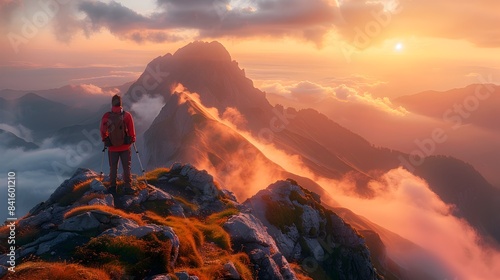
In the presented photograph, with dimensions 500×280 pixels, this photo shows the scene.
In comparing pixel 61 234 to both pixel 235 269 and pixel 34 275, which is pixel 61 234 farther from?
pixel 235 269

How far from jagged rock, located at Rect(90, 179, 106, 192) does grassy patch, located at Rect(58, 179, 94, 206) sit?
0.48m

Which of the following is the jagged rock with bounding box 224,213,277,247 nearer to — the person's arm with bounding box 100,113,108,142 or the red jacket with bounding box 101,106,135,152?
the red jacket with bounding box 101,106,135,152

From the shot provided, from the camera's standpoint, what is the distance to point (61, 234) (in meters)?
17.5

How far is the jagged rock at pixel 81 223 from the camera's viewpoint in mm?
17906

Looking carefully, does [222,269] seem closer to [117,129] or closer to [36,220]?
[117,129]

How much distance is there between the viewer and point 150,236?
1666 cm

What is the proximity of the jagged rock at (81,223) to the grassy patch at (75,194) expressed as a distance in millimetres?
5839

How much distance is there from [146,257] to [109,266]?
173 centimetres

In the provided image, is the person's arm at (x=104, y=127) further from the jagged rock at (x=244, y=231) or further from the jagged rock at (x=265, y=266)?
the jagged rock at (x=265, y=266)

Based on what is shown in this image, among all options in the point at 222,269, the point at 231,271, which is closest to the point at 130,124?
the point at 222,269

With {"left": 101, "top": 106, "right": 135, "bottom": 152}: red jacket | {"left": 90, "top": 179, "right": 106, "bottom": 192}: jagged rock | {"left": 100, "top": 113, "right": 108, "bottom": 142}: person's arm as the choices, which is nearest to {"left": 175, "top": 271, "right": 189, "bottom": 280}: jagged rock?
{"left": 101, "top": 106, "right": 135, "bottom": 152}: red jacket

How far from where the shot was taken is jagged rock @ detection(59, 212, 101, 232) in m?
17.9

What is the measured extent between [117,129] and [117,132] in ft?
0.67

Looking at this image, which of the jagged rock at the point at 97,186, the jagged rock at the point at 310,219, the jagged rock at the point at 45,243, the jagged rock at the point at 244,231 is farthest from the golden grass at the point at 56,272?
the jagged rock at the point at 310,219
